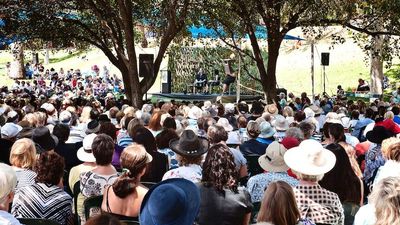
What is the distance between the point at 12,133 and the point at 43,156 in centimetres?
375

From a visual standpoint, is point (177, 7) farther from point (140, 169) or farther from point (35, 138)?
point (140, 169)

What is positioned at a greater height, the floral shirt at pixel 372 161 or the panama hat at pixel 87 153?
the panama hat at pixel 87 153

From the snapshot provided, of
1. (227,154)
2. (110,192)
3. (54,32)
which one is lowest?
(110,192)

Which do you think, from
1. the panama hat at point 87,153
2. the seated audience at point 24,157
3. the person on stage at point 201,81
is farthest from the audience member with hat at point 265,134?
the person on stage at point 201,81

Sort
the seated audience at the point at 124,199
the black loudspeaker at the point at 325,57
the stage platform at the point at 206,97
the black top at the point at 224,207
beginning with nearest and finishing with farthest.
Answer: the black top at the point at 224,207 < the seated audience at the point at 124,199 < the stage platform at the point at 206,97 < the black loudspeaker at the point at 325,57

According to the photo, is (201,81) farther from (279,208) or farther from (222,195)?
(279,208)

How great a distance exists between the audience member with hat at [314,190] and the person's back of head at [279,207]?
99 cm

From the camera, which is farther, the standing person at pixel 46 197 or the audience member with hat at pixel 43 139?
the audience member with hat at pixel 43 139

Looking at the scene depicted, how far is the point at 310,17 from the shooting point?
16828 millimetres

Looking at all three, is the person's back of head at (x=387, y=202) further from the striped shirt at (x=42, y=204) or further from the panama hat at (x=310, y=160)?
the striped shirt at (x=42, y=204)

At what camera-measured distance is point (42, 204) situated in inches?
207

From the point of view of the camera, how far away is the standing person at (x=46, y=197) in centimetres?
524

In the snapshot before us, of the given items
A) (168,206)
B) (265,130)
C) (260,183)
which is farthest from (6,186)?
(265,130)

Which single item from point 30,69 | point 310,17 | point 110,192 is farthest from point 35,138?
point 30,69
